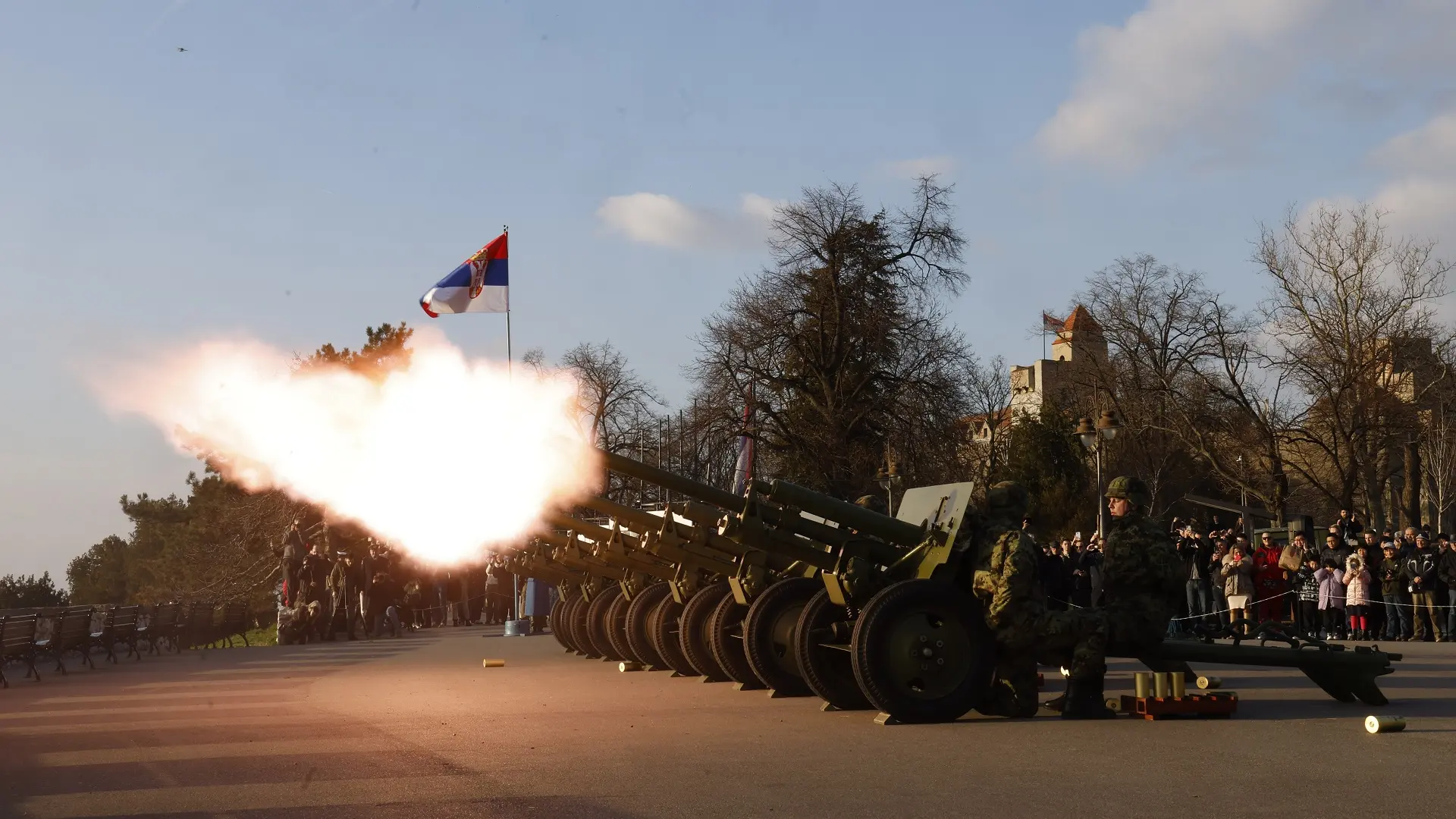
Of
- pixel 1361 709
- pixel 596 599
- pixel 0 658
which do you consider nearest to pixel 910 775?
pixel 1361 709

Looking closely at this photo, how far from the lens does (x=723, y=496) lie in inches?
567

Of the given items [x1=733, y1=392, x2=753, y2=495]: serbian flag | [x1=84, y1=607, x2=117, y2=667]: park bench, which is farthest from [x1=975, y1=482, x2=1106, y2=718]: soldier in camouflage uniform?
[x1=733, y1=392, x2=753, y2=495]: serbian flag

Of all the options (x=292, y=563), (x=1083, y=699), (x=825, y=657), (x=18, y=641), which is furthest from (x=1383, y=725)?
(x=292, y=563)

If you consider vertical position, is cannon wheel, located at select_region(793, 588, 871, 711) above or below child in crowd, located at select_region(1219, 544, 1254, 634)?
below

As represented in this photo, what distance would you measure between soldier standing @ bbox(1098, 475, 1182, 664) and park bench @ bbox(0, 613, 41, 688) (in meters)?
15.5

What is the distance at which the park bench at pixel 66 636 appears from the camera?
22.3 m

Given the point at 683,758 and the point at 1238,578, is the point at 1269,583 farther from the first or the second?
the point at 683,758

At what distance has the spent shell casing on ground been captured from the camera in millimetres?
10898

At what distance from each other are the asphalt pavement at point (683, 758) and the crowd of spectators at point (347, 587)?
1537cm

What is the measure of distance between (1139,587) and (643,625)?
335 inches

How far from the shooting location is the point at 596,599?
22406mm

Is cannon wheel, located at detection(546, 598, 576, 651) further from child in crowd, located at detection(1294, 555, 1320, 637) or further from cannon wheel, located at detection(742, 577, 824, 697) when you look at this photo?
child in crowd, located at detection(1294, 555, 1320, 637)

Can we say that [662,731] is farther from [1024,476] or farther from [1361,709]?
[1024,476]

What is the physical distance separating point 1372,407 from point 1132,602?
3136cm
